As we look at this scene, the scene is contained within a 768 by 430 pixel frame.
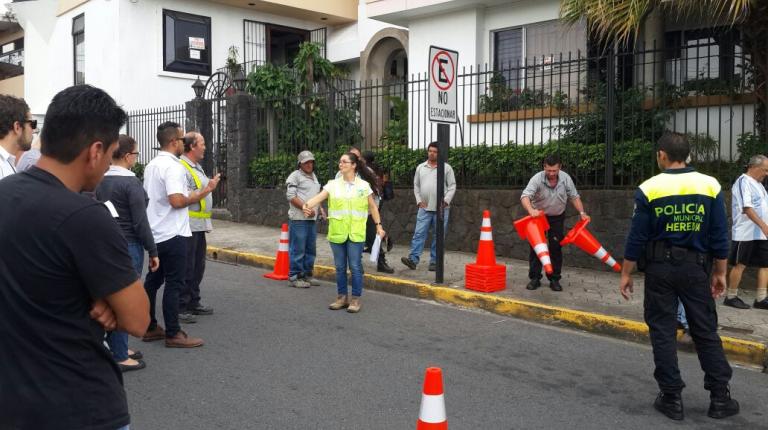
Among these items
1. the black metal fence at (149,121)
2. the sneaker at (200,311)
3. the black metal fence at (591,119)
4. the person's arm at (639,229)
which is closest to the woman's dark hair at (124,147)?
the sneaker at (200,311)

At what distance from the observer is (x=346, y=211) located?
7004 mm

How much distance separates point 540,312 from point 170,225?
3.88 meters

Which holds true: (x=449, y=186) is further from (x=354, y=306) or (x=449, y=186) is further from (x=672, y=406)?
(x=672, y=406)

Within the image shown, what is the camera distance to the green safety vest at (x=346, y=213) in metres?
7.01

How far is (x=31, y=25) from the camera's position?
A: 902 inches

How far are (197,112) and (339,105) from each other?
459cm

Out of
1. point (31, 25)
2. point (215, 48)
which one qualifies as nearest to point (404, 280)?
point (215, 48)

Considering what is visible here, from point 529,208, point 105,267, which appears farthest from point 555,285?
point 105,267

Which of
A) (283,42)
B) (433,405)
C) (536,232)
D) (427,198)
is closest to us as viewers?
(433,405)

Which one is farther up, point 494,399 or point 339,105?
point 339,105

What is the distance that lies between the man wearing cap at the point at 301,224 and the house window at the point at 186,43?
1223 centimetres

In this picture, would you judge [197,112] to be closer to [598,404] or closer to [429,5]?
[429,5]

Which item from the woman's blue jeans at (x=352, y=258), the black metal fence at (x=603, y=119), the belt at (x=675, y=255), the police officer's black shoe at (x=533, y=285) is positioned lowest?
the police officer's black shoe at (x=533, y=285)

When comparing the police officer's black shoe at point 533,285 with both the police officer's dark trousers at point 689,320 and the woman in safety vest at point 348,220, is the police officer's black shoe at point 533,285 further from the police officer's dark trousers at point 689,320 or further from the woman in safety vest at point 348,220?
the police officer's dark trousers at point 689,320
